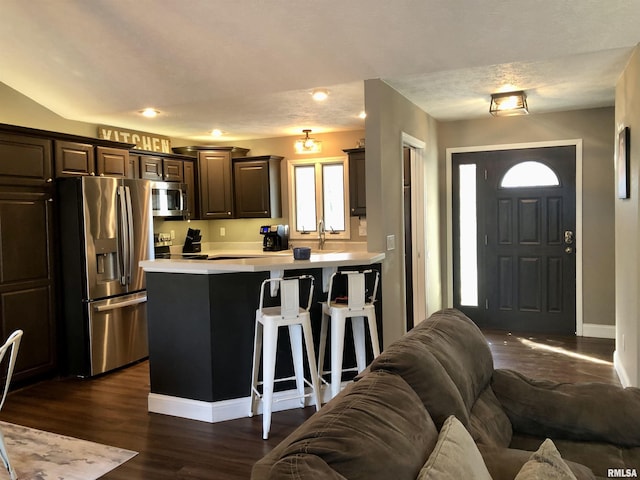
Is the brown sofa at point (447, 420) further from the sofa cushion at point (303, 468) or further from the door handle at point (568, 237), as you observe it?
the door handle at point (568, 237)

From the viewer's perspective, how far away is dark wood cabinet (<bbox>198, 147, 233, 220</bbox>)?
679 cm

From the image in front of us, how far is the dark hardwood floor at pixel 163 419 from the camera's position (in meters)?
2.90

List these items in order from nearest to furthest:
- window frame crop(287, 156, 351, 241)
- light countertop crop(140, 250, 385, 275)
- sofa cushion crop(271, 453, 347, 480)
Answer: sofa cushion crop(271, 453, 347, 480) → light countertop crop(140, 250, 385, 275) → window frame crop(287, 156, 351, 241)

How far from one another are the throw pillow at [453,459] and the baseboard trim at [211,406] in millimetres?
2240

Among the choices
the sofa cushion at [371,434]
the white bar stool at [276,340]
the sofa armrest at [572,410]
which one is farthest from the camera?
the white bar stool at [276,340]

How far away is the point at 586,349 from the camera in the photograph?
5.00 m

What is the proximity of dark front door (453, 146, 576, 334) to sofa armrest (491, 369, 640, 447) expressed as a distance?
3807 mm

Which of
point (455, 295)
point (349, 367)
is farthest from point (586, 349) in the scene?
point (349, 367)

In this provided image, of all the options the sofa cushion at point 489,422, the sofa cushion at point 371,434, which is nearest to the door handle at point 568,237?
the sofa cushion at point 489,422

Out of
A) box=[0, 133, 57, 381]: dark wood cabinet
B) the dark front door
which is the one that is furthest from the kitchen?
the dark front door

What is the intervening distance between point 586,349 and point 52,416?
15.5 feet

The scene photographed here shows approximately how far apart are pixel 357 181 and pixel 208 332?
3.23m

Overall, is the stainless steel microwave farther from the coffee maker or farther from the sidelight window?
the sidelight window
